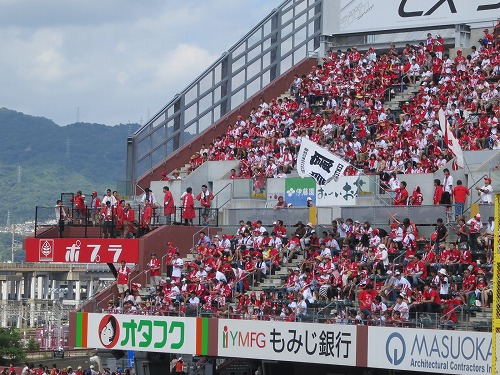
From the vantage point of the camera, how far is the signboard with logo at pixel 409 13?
4025 centimetres

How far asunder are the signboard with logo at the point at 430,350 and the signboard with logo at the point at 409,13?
1680 centimetres

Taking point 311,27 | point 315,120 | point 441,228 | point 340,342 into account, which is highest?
point 311,27

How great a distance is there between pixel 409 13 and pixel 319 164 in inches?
455

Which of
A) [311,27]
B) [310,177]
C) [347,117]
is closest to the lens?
[310,177]

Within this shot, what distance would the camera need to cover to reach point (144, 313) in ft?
99.7

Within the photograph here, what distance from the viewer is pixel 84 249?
110 feet

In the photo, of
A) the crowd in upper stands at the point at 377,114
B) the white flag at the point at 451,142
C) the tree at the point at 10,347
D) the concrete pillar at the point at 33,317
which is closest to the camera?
the white flag at the point at 451,142

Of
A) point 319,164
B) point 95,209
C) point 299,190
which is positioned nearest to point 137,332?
point 95,209

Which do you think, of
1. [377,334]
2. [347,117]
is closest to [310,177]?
[347,117]

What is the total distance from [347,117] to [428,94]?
2509 millimetres

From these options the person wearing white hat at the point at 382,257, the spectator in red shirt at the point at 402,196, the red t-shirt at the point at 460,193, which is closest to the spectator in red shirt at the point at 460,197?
the red t-shirt at the point at 460,193

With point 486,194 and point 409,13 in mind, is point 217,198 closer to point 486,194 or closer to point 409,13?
point 486,194

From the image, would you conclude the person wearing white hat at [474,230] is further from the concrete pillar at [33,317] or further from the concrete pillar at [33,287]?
the concrete pillar at [33,287]

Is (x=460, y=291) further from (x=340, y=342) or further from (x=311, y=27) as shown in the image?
(x=311, y=27)
